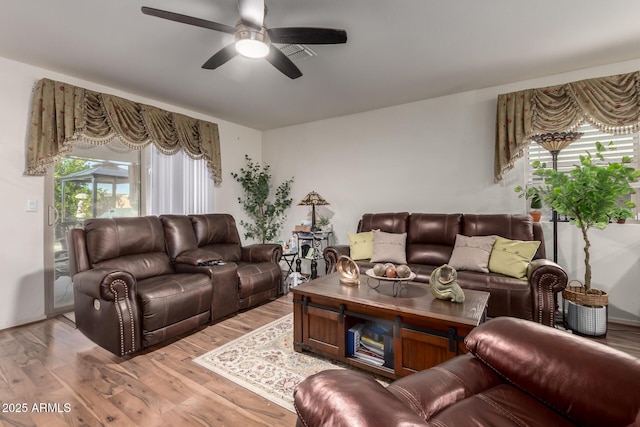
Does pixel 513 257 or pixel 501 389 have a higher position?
pixel 513 257

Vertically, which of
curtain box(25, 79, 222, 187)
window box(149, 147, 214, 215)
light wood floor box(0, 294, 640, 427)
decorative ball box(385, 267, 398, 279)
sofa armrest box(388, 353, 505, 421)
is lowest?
light wood floor box(0, 294, 640, 427)

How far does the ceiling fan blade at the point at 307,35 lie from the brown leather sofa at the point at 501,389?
188cm

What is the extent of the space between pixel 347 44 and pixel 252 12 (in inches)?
40.9

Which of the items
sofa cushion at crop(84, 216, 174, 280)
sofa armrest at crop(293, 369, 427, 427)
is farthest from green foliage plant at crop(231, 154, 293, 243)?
Result: sofa armrest at crop(293, 369, 427, 427)

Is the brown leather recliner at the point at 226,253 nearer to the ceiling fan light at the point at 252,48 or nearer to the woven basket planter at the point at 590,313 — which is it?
the ceiling fan light at the point at 252,48

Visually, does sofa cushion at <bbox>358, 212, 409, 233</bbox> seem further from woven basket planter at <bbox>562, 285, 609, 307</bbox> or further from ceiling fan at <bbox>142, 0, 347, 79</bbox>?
ceiling fan at <bbox>142, 0, 347, 79</bbox>

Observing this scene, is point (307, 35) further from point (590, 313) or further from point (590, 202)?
point (590, 313)

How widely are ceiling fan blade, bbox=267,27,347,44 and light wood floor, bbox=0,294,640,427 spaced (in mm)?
2331

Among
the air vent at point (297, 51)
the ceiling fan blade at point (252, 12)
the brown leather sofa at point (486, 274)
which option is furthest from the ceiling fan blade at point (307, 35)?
the brown leather sofa at point (486, 274)

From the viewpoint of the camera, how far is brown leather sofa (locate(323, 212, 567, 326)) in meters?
2.48

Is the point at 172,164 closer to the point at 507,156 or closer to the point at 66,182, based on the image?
the point at 66,182

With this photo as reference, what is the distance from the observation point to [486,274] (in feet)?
9.19

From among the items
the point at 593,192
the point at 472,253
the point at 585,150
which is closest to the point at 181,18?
the point at 472,253

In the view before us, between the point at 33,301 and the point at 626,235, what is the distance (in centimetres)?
592
